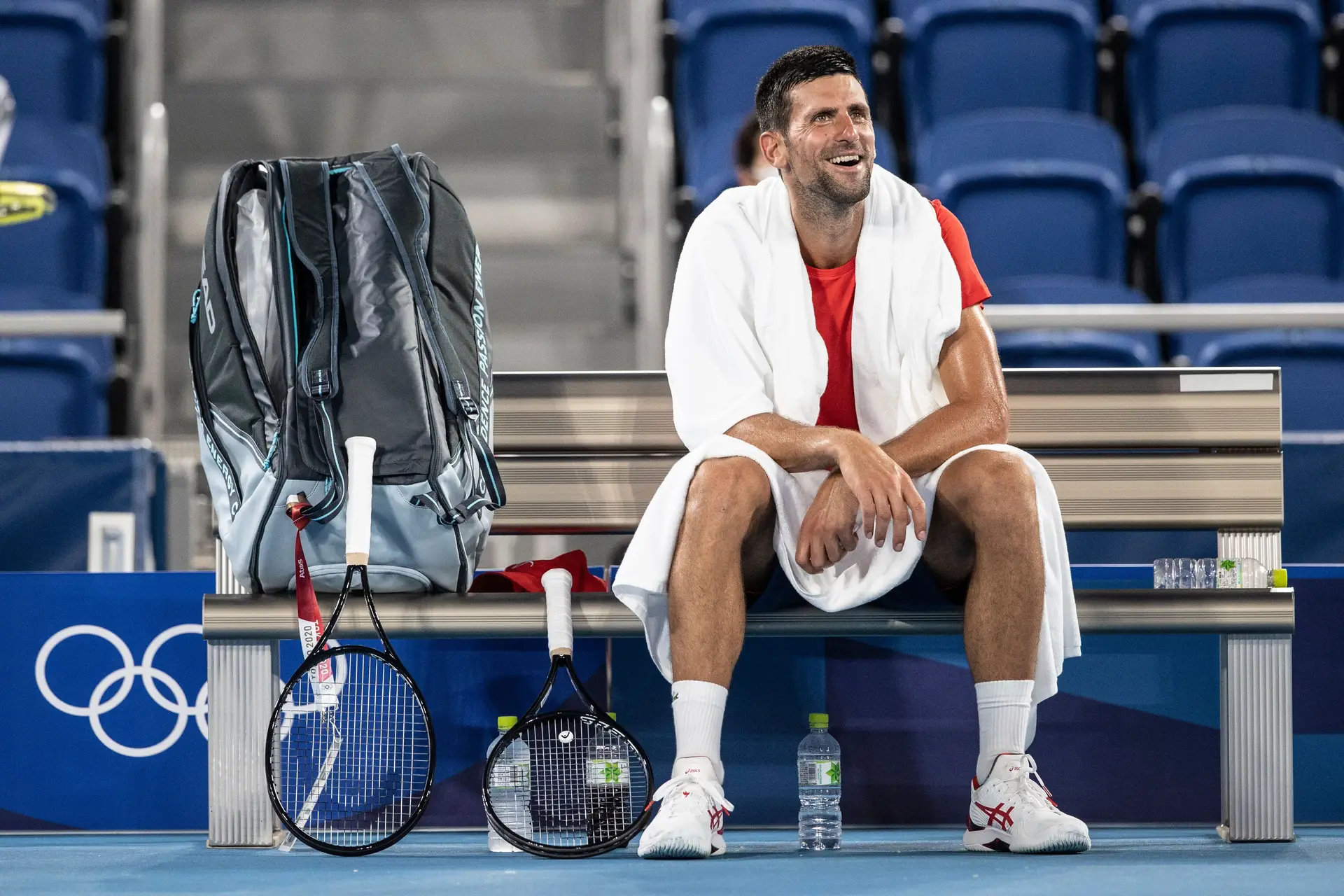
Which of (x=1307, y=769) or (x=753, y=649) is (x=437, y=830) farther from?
(x=1307, y=769)

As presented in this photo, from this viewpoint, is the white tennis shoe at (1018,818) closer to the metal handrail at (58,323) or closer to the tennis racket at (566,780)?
the tennis racket at (566,780)

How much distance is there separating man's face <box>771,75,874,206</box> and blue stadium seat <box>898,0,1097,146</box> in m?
2.94

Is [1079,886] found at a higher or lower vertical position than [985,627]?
lower

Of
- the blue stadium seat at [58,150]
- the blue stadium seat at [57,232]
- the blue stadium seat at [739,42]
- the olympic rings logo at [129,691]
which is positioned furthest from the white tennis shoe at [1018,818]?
the blue stadium seat at [58,150]

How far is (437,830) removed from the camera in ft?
9.33

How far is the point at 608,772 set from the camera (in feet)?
7.91

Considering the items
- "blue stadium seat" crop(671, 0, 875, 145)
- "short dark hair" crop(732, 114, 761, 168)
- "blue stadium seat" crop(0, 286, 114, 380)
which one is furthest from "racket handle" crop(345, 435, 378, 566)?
"blue stadium seat" crop(671, 0, 875, 145)

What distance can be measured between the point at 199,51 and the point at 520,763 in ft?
12.6

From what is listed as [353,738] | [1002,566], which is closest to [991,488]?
[1002,566]

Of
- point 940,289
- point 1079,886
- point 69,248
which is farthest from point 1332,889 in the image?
point 69,248

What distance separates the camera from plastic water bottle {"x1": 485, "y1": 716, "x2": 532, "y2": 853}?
243 centimetres

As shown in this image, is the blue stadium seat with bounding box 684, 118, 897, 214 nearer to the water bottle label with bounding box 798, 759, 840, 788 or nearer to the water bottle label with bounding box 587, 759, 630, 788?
the water bottle label with bounding box 798, 759, 840, 788

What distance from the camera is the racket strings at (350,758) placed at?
8.03ft

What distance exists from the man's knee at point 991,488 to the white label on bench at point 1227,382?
641 mm
